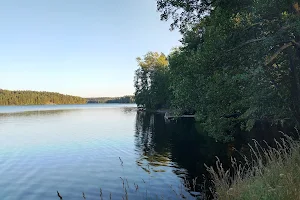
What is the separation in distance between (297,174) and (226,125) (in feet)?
45.0

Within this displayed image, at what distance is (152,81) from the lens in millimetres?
105062

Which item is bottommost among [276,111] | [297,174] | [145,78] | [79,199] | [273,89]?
[79,199]

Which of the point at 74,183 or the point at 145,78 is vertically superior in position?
the point at 145,78

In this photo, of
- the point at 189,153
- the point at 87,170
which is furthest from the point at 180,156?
the point at 87,170

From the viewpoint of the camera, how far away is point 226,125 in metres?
20.5

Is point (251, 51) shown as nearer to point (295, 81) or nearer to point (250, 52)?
point (250, 52)

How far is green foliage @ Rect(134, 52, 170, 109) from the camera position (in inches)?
3922

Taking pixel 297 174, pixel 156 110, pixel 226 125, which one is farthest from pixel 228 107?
pixel 156 110

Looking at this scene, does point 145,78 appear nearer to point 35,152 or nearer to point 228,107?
point 35,152

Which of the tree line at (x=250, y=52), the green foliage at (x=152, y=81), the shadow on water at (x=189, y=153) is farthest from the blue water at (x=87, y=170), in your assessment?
the green foliage at (x=152, y=81)

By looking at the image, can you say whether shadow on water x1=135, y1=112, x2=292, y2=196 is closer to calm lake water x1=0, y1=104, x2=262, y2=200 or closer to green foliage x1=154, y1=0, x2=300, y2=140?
calm lake water x1=0, y1=104, x2=262, y2=200

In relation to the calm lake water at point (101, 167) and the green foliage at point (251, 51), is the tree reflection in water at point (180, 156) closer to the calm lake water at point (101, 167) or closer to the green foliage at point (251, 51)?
the calm lake water at point (101, 167)

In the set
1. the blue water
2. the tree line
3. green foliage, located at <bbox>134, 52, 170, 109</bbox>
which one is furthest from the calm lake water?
green foliage, located at <bbox>134, 52, 170, 109</bbox>

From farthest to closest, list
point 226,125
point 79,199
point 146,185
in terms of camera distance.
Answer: point 226,125 → point 146,185 → point 79,199
